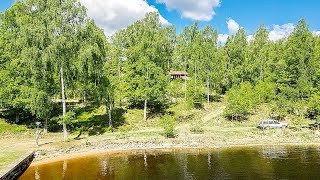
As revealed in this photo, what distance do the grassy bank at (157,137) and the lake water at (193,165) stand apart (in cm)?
284

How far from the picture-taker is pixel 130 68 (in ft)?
210

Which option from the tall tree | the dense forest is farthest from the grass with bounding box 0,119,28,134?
the tall tree

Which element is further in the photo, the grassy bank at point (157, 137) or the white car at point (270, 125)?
the white car at point (270, 125)

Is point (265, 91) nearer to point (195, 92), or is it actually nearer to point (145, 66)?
point (195, 92)

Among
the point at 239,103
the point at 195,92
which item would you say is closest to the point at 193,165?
the point at 239,103

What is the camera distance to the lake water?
32906mm

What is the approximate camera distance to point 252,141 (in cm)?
4959

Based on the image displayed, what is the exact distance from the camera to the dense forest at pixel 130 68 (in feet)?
143

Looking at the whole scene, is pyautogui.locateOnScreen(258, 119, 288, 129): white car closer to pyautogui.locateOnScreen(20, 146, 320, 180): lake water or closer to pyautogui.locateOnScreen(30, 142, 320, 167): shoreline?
pyautogui.locateOnScreen(30, 142, 320, 167): shoreline

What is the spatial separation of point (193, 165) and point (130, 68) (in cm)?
3132

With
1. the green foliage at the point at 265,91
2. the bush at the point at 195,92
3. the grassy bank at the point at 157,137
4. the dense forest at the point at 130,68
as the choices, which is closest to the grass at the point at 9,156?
the grassy bank at the point at 157,137

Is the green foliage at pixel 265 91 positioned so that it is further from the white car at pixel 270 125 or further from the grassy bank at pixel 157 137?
the white car at pixel 270 125

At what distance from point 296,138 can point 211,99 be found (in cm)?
3078

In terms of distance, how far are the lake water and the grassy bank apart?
9.33 feet
